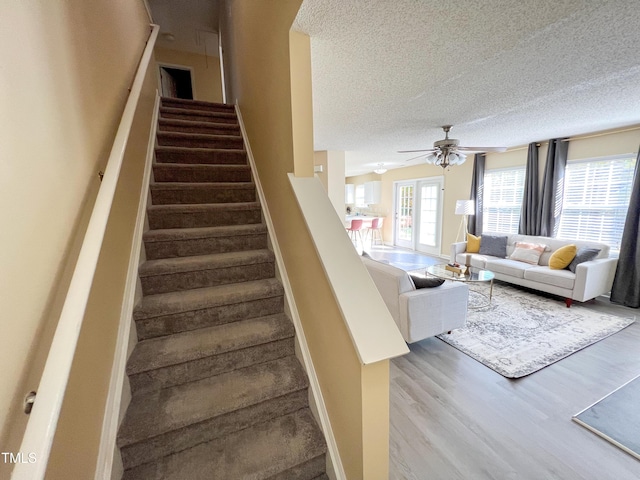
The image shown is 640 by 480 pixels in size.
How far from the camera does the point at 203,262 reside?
1.71 metres

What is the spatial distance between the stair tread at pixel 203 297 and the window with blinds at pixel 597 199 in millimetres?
4771

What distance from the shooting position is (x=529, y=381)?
2.09 m

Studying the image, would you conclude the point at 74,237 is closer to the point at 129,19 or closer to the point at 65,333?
the point at 65,333

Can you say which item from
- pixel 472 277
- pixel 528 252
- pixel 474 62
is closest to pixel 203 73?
pixel 474 62

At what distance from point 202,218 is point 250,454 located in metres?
1.55

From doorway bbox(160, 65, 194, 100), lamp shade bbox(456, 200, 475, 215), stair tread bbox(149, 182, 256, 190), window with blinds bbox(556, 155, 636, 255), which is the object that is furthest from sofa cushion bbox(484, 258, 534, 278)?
doorway bbox(160, 65, 194, 100)

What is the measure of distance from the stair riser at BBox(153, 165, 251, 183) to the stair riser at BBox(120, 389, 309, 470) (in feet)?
6.13

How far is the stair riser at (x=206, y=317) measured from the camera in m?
1.46

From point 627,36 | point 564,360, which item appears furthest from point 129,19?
point 564,360

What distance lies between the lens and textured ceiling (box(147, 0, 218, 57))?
12.9 feet

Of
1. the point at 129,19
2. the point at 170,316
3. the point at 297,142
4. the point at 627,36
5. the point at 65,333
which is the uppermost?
the point at 129,19

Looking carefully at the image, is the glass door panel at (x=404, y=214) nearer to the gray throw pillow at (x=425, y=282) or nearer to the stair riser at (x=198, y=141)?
the gray throw pillow at (x=425, y=282)

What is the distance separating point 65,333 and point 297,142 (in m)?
1.25

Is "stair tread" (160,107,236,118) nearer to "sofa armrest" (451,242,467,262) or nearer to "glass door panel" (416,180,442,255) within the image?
"sofa armrest" (451,242,467,262)
